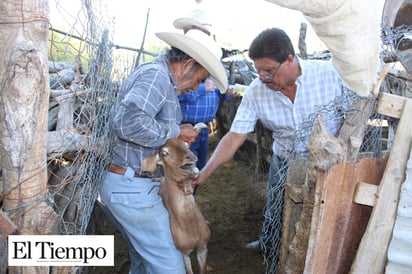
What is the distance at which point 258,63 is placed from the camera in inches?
137

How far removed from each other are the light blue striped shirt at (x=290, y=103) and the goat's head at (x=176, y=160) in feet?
2.80

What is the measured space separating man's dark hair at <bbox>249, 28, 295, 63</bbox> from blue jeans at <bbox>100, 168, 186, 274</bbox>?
4.64ft

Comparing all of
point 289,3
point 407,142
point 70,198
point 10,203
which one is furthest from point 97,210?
point 289,3

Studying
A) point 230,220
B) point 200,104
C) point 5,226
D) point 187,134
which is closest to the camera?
point 5,226

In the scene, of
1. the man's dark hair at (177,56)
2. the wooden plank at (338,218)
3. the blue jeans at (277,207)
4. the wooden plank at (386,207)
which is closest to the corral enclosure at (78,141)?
the blue jeans at (277,207)

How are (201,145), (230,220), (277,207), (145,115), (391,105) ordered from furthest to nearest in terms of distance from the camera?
1. (230,220)
2. (201,145)
3. (277,207)
4. (145,115)
5. (391,105)

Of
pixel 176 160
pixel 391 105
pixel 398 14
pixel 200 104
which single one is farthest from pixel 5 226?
pixel 200 104

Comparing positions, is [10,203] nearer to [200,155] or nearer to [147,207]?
→ [147,207]

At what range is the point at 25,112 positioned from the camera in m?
1.89

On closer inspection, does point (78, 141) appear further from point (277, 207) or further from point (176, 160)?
point (277, 207)

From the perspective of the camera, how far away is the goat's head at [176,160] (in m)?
2.84

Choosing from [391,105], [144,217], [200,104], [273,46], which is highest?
[273,46]

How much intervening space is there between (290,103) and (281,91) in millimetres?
128

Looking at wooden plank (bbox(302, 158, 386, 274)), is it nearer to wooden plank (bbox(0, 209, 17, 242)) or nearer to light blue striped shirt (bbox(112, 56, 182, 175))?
light blue striped shirt (bbox(112, 56, 182, 175))
